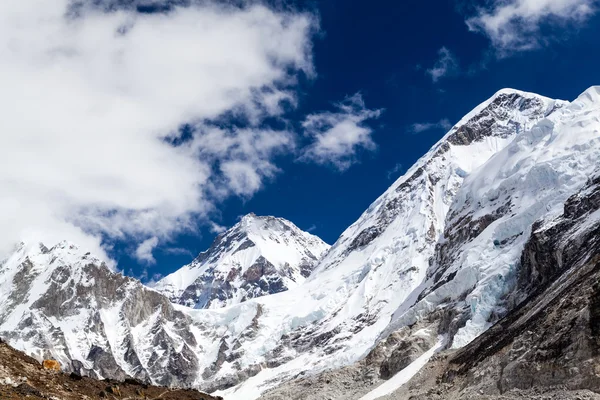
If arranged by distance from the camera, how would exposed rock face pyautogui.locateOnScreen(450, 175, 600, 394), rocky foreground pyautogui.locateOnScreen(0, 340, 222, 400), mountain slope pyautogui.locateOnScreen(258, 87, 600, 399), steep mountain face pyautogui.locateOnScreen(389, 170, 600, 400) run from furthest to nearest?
mountain slope pyautogui.locateOnScreen(258, 87, 600, 399) → exposed rock face pyautogui.locateOnScreen(450, 175, 600, 394) → steep mountain face pyautogui.locateOnScreen(389, 170, 600, 400) → rocky foreground pyautogui.locateOnScreen(0, 340, 222, 400)

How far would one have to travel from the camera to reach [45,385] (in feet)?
154

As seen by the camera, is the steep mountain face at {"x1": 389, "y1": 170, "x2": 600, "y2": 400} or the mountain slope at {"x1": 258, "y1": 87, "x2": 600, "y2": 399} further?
the mountain slope at {"x1": 258, "y1": 87, "x2": 600, "y2": 399}

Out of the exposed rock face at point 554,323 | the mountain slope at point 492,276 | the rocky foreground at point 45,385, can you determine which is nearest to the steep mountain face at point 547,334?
the exposed rock face at point 554,323

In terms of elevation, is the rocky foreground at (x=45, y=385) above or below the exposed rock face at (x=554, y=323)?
below

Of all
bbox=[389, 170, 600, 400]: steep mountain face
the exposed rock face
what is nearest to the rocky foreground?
bbox=[389, 170, 600, 400]: steep mountain face

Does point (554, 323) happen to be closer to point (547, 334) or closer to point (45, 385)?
point (547, 334)

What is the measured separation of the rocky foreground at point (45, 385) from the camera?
43353 mm

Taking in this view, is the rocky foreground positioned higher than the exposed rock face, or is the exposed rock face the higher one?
the exposed rock face

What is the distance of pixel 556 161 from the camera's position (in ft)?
617

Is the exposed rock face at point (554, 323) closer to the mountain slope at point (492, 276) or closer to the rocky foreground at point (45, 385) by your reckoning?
the mountain slope at point (492, 276)

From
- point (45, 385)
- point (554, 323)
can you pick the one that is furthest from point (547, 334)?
point (45, 385)

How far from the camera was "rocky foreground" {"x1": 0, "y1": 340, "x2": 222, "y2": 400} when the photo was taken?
142ft

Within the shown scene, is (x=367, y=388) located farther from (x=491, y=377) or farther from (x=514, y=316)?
(x=491, y=377)

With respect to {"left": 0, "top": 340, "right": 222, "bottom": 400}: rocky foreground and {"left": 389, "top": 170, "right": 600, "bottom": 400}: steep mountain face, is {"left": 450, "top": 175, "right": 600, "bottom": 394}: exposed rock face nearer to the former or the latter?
{"left": 389, "top": 170, "right": 600, "bottom": 400}: steep mountain face
